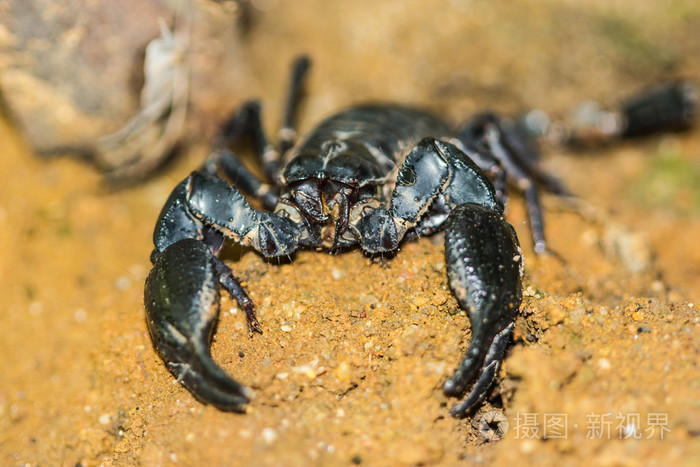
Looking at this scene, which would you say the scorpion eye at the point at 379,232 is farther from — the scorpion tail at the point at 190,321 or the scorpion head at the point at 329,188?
the scorpion tail at the point at 190,321

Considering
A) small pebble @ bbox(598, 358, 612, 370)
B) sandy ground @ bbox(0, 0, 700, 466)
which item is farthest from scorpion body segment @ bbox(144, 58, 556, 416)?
small pebble @ bbox(598, 358, 612, 370)

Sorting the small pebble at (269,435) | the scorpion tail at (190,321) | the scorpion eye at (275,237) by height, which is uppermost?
the scorpion eye at (275,237)

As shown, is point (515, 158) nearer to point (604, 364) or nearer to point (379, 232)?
point (379, 232)

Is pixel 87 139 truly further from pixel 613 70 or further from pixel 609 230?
pixel 613 70

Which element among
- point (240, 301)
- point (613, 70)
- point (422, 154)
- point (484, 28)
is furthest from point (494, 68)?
point (240, 301)

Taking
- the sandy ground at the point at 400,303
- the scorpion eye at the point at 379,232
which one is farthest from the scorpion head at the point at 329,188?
the sandy ground at the point at 400,303
